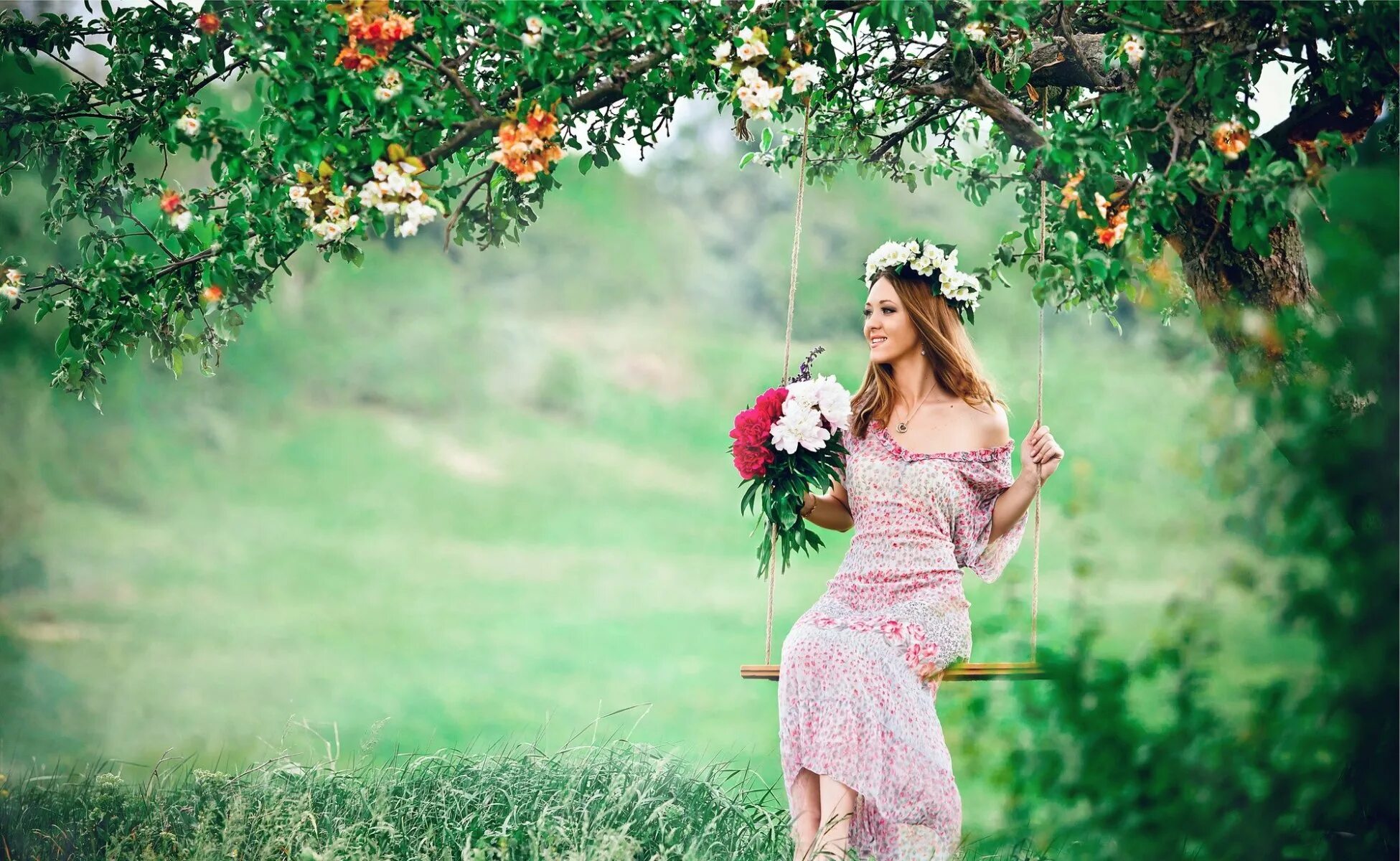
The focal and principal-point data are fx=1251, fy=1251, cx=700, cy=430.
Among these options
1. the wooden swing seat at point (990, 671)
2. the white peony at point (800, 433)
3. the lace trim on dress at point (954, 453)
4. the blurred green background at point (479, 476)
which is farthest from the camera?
the blurred green background at point (479, 476)

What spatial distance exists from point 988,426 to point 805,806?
113 centimetres

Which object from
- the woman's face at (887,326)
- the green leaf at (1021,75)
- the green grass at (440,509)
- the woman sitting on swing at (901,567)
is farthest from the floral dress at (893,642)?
the green grass at (440,509)

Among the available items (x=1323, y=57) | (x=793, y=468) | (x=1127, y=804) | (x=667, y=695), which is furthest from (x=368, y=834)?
(x=667, y=695)

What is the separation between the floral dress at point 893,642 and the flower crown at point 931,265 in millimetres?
433

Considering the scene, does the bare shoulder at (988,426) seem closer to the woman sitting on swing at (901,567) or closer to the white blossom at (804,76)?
the woman sitting on swing at (901,567)

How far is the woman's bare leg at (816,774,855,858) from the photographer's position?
2975 mm

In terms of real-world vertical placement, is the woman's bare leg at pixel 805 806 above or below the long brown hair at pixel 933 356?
below

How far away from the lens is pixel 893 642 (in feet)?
10.2

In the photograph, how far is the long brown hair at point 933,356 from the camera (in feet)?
11.4

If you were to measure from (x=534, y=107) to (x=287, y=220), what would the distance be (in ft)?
2.31

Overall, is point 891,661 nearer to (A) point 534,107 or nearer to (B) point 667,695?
(A) point 534,107

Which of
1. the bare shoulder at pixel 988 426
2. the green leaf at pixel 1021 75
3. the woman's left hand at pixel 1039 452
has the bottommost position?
the woman's left hand at pixel 1039 452

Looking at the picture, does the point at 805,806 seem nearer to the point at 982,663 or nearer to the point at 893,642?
the point at 893,642

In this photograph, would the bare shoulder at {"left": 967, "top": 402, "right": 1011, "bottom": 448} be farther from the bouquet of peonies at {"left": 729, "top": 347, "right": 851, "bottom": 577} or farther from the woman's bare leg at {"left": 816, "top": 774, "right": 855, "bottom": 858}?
the woman's bare leg at {"left": 816, "top": 774, "right": 855, "bottom": 858}
